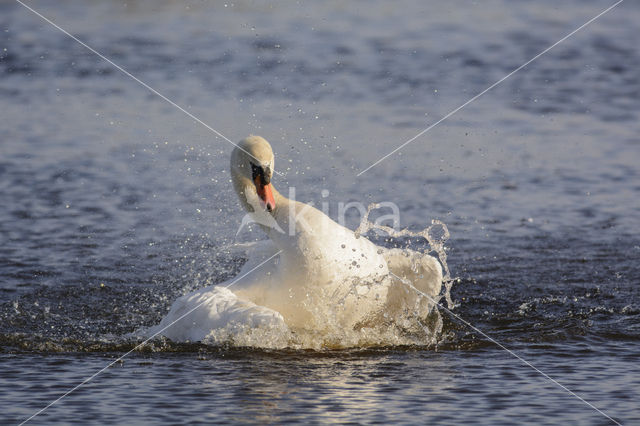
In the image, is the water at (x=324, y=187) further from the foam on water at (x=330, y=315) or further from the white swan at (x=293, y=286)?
the white swan at (x=293, y=286)

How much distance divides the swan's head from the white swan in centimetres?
1

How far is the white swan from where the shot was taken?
7.97 m

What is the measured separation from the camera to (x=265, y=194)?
27.9 ft

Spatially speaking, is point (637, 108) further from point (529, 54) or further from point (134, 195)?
point (134, 195)

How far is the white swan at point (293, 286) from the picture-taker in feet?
26.2

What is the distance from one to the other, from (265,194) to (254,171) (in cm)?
33

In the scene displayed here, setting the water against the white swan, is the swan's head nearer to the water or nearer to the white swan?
the white swan

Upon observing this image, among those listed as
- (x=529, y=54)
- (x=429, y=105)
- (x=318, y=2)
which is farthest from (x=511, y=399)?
(x=318, y=2)

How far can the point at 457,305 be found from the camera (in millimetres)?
9727

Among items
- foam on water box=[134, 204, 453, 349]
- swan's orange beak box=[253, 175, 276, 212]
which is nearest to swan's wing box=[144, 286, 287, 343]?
foam on water box=[134, 204, 453, 349]

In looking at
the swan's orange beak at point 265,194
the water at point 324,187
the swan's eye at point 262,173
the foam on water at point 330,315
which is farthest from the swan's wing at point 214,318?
the swan's eye at point 262,173

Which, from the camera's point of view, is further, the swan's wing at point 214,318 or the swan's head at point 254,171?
the swan's head at point 254,171

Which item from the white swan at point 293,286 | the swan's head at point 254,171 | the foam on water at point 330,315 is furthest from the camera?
the swan's head at point 254,171

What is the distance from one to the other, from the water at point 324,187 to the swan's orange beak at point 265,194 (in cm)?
124
